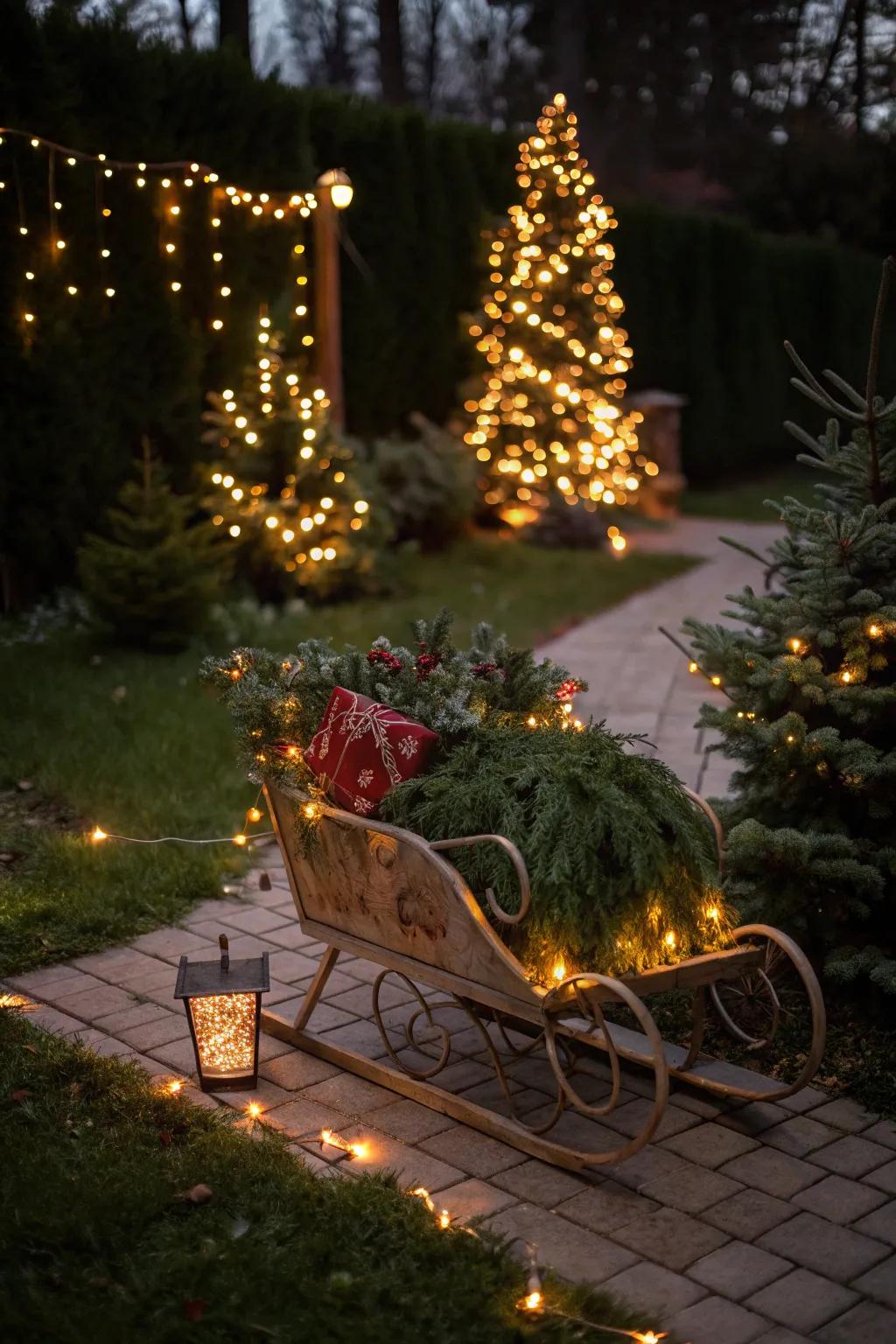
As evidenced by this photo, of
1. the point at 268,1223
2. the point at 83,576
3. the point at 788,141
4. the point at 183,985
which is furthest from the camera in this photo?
the point at 788,141

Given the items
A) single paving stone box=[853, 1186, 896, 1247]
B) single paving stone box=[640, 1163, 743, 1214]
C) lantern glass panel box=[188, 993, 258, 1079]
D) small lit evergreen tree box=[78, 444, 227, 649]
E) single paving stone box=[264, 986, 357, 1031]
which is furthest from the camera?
small lit evergreen tree box=[78, 444, 227, 649]

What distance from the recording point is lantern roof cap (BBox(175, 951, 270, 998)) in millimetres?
3785

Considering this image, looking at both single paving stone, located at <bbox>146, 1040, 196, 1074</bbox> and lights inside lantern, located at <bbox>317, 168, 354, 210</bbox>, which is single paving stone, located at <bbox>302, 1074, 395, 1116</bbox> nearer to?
single paving stone, located at <bbox>146, 1040, 196, 1074</bbox>

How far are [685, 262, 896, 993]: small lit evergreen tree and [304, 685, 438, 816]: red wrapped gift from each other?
1032 millimetres

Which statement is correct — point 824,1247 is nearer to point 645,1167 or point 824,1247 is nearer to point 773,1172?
point 773,1172

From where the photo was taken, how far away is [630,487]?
40.6 feet

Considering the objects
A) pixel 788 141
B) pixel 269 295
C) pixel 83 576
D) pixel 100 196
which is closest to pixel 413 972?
pixel 83 576

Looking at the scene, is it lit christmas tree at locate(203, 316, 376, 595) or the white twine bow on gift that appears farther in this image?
lit christmas tree at locate(203, 316, 376, 595)

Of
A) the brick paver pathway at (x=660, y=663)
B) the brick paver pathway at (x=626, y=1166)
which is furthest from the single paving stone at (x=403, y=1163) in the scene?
the brick paver pathway at (x=660, y=663)

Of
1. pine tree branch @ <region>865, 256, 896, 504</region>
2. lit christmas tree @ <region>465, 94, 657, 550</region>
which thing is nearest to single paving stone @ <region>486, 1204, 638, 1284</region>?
pine tree branch @ <region>865, 256, 896, 504</region>

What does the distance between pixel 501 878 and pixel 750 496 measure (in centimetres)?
1421

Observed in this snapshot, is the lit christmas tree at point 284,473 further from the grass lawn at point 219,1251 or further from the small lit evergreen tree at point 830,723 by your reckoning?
the grass lawn at point 219,1251

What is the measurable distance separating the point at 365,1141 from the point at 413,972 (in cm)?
43

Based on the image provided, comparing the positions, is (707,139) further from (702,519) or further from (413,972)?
(413,972)
